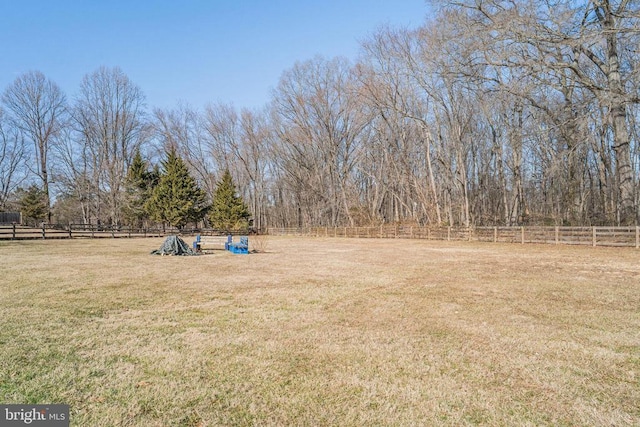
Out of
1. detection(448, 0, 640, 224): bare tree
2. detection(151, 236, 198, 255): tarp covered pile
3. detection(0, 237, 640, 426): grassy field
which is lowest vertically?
detection(0, 237, 640, 426): grassy field

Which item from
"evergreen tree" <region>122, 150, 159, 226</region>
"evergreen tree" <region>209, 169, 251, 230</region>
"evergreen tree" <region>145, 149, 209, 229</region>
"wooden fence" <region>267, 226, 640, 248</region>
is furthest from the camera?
"evergreen tree" <region>209, 169, 251, 230</region>

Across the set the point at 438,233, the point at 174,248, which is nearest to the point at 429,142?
the point at 438,233

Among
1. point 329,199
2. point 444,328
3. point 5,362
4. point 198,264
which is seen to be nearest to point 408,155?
point 329,199

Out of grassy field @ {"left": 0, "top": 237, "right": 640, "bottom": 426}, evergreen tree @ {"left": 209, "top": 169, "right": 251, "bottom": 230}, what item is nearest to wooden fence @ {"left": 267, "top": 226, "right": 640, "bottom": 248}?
evergreen tree @ {"left": 209, "top": 169, "right": 251, "bottom": 230}

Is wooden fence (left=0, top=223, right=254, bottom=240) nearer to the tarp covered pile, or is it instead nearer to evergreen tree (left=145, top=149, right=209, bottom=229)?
evergreen tree (left=145, top=149, right=209, bottom=229)

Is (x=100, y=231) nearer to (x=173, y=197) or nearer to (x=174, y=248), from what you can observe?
(x=173, y=197)

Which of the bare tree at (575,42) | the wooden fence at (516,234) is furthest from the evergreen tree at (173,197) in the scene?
the bare tree at (575,42)

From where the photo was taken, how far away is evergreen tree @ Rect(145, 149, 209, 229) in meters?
38.4

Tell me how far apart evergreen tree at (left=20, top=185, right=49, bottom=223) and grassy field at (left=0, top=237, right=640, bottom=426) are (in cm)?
4418

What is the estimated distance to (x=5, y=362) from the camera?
3.49m

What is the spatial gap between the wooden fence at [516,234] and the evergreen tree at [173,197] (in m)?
16.7

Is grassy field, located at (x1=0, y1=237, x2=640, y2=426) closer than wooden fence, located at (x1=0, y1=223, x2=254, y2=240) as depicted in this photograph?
Yes

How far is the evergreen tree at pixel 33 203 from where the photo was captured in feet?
139

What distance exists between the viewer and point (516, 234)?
2178 centimetres
